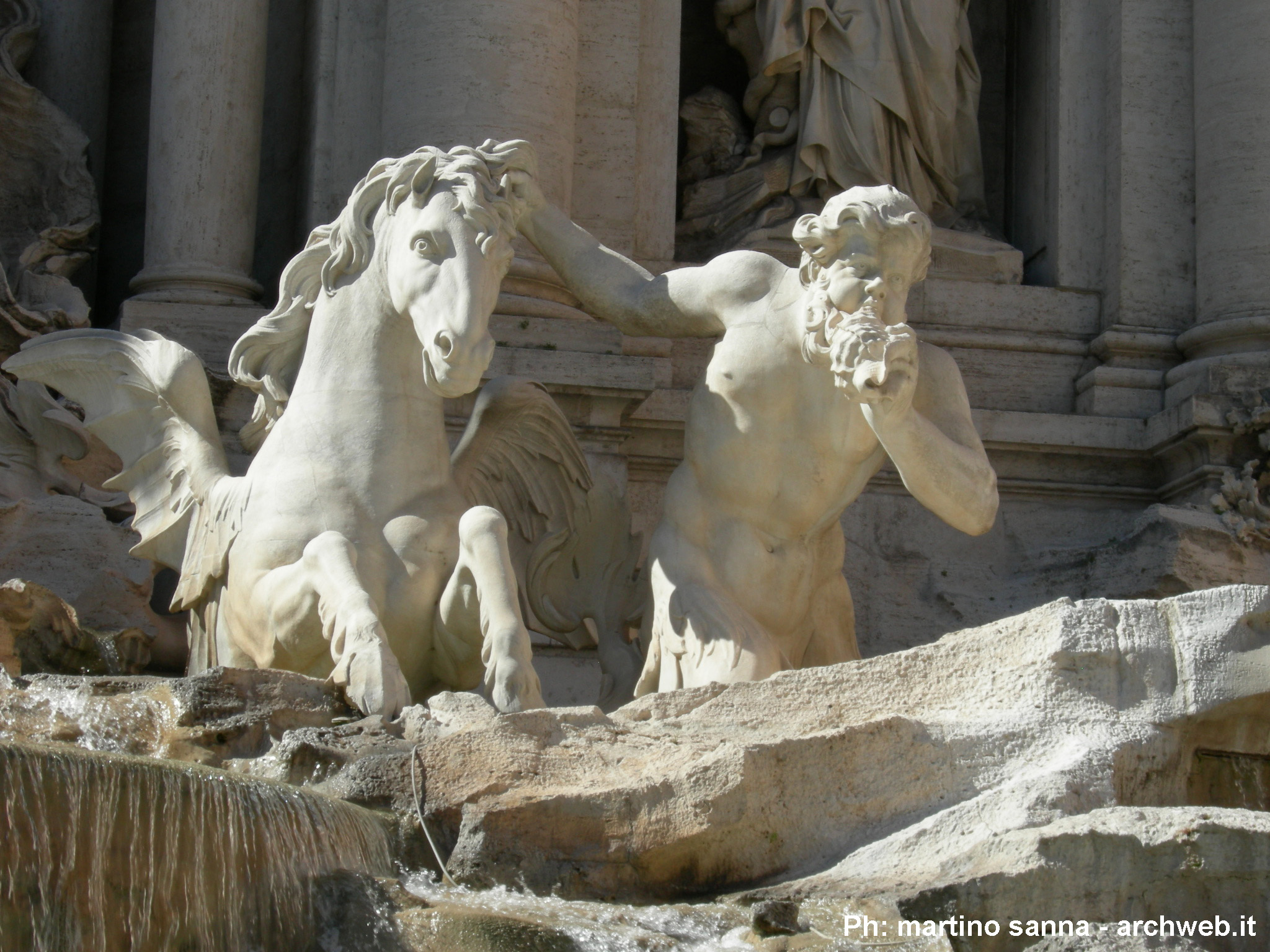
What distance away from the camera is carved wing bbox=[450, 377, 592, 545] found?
249 inches

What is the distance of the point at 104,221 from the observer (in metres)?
9.88

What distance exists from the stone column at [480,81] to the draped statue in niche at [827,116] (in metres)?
1.20

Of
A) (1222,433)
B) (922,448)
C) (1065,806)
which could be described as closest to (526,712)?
(1065,806)

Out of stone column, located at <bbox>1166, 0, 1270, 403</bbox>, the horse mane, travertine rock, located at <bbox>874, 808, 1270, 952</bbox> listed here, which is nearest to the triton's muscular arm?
the horse mane

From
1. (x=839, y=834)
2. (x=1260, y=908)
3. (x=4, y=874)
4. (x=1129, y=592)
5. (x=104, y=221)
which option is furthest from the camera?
(x=104, y=221)

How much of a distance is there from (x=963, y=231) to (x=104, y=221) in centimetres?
410

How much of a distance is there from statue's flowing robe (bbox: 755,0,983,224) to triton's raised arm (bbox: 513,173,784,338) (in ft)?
11.5

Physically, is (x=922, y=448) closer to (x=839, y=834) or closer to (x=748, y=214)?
(x=839, y=834)

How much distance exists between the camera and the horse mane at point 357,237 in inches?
224

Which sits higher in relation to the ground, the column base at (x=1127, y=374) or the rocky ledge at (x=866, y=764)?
the column base at (x=1127, y=374)

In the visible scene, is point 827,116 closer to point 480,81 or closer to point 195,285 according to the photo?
point 480,81

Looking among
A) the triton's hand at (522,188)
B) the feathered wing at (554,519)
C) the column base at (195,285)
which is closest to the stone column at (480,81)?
the column base at (195,285)

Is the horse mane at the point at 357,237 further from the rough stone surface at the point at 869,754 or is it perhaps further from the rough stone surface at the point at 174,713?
the rough stone surface at the point at 869,754

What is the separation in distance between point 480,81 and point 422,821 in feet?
16.2
